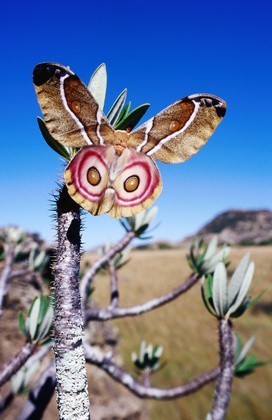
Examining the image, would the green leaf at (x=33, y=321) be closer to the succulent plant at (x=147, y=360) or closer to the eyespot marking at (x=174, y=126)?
the eyespot marking at (x=174, y=126)

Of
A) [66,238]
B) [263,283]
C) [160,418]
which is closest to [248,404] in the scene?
[160,418]

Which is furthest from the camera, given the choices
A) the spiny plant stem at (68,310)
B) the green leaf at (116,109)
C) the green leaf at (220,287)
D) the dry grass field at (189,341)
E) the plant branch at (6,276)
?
the dry grass field at (189,341)

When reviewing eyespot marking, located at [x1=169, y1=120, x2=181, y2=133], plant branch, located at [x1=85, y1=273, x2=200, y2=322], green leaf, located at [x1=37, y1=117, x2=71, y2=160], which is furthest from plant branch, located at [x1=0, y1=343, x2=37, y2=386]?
eyespot marking, located at [x1=169, y1=120, x2=181, y2=133]

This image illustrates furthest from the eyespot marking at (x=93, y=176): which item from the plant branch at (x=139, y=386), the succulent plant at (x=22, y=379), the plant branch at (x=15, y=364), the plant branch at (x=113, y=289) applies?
the succulent plant at (x=22, y=379)

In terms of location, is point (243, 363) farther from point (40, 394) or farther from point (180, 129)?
point (180, 129)

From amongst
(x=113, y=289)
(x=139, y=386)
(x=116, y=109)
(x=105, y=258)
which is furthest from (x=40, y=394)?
(x=116, y=109)
